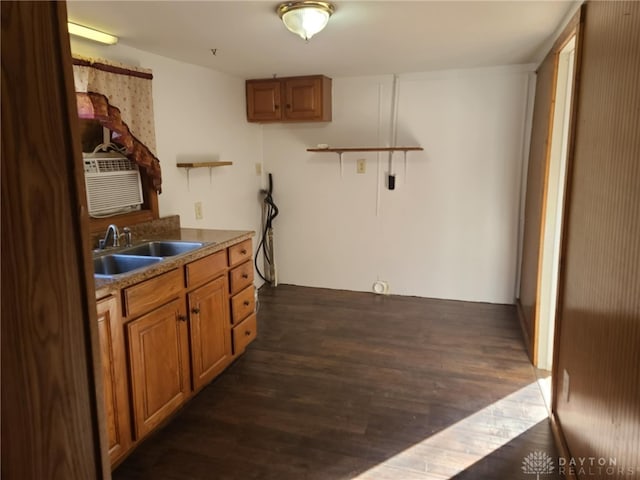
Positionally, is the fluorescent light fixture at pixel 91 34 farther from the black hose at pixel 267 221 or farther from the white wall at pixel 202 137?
the black hose at pixel 267 221

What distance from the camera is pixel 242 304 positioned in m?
3.12

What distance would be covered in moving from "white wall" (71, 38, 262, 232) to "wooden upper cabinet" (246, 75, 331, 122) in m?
0.14

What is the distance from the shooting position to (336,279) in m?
4.75

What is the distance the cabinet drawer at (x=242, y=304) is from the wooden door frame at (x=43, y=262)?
85.4 inches

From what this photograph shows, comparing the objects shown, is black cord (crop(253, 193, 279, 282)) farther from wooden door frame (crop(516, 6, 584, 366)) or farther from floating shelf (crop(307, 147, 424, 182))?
wooden door frame (crop(516, 6, 584, 366))

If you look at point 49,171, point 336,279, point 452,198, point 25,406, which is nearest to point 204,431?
point 25,406

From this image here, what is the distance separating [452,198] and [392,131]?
2.78 feet

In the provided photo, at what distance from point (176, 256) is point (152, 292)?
0.28 m

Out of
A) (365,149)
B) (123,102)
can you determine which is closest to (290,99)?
(365,149)

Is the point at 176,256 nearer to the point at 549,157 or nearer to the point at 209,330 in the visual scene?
the point at 209,330

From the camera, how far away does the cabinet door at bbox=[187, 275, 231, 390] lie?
101 inches

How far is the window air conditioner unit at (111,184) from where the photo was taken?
2697 mm

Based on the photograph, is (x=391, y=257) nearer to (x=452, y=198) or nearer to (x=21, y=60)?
(x=452, y=198)

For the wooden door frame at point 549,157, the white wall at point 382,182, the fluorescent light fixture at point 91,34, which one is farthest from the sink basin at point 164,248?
the wooden door frame at point 549,157
